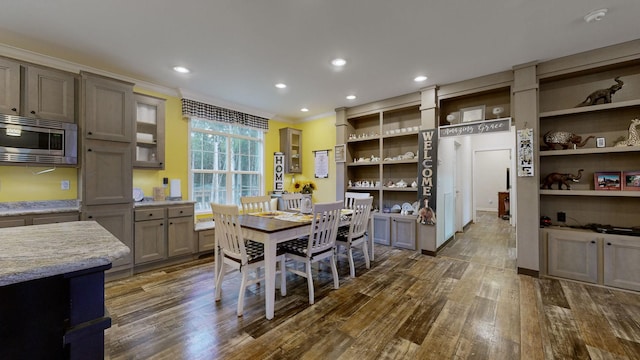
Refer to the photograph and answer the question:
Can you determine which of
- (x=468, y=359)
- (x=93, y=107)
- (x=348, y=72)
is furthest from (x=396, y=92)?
(x=93, y=107)

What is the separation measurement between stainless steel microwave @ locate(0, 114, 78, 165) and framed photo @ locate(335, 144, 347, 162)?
3818 millimetres

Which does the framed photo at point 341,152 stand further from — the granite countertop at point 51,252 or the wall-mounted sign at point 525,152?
the granite countertop at point 51,252

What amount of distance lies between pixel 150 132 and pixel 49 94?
107 centimetres

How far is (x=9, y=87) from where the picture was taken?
8.66 ft

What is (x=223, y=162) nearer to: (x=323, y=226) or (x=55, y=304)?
(x=323, y=226)

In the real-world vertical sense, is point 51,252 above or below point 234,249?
above

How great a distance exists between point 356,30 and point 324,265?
286 centimetres

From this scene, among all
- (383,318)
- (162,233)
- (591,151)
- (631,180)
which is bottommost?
(383,318)

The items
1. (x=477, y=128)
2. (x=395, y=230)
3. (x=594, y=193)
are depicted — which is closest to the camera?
(x=594, y=193)

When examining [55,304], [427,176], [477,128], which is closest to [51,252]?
[55,304]

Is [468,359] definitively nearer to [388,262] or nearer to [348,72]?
[388,262]

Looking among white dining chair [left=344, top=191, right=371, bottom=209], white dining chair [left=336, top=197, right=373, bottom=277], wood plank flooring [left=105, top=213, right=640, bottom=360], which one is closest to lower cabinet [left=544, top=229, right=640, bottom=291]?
wood plank flooring [left=105, top=213, right=640, bottom=360]

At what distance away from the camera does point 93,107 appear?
3.03 meters

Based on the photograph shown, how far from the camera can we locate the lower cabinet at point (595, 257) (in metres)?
2.73
